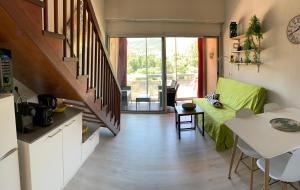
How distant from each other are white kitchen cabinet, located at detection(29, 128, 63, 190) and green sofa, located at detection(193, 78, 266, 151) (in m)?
2.25

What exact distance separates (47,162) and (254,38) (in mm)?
3855

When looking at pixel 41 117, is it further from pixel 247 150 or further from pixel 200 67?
pixel 200 67

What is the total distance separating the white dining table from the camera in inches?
71.6

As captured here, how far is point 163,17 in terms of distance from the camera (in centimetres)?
547

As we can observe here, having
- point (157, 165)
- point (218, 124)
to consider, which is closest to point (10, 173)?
point (157, 165)

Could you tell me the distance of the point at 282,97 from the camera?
3.59 meters

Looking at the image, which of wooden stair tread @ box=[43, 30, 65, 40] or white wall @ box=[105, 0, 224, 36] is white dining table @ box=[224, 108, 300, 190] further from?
white wall @ box=[105, 0, 224, 36]

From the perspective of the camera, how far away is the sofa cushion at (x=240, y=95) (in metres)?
3.84

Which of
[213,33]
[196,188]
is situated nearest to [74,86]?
[196,188]

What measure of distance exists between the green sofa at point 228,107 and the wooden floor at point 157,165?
0.19 meters

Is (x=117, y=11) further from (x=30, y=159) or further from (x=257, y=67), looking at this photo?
(x=30, y=159)

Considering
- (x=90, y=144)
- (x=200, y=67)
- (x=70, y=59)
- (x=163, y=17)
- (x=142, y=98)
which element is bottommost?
(x=90, y=144)

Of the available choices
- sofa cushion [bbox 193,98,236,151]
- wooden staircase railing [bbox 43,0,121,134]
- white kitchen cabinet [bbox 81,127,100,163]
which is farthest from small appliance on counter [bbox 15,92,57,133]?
sofa cushion [bbox 193,98,236,151]

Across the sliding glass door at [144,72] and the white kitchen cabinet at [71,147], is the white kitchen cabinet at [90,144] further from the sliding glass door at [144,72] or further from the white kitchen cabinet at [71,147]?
the sliding glass door at [144,72]
